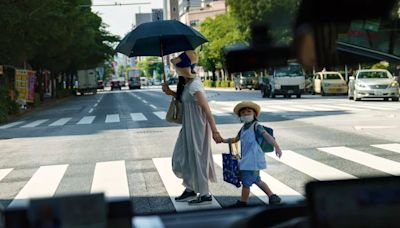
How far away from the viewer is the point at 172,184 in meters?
7.81

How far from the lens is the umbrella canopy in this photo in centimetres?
626

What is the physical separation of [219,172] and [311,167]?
1368 millimetres

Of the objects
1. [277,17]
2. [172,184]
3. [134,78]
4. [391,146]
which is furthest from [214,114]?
[134,78]

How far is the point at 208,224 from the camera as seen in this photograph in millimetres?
2111

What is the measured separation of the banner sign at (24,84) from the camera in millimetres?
32219

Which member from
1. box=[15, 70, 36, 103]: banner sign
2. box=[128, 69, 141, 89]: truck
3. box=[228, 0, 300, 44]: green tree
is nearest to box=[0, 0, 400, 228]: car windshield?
box=[228, 0, 300, 44]: green tree

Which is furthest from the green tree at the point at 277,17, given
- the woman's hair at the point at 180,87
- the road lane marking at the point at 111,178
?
the road lane marking at the point at 111,178

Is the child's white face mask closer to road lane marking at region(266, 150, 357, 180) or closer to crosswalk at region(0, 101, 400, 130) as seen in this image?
road lane marking at region(266, 150, 357, 180)

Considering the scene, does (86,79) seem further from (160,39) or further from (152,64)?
(160,39)

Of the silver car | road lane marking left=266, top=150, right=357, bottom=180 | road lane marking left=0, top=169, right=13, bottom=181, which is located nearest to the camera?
road lane marking left=266, top=150, right=357, bottom=180

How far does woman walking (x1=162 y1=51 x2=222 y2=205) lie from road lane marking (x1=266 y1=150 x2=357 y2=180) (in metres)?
1.87

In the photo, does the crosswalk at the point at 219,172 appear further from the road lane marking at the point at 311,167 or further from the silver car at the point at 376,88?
the silver car at the point at 376,88

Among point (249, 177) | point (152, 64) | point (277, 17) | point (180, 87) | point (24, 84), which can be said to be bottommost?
point (249, 177)

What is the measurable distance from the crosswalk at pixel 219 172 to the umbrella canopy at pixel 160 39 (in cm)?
167
